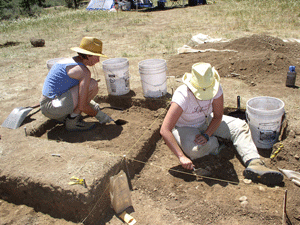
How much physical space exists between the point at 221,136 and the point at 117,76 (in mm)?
1911

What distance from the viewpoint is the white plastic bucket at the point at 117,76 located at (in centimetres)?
396

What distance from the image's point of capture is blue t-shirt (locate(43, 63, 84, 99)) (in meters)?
3.22

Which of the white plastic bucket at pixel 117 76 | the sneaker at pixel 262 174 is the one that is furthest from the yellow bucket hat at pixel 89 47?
the sneaker at pixel 262 174

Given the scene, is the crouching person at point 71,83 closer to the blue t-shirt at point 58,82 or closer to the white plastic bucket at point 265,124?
the blue t-shirt at point 58,82

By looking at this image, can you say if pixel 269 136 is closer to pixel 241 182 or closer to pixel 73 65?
pixel 241 182

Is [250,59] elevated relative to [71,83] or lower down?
lower down

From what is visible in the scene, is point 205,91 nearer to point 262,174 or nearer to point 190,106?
point 190,106

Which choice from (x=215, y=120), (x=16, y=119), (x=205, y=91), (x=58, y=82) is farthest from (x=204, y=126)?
(x=16, y=119)

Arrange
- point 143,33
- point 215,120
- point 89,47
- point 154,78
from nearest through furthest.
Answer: point 215,120 → point 89,47 → point 154,78 → point 143,33

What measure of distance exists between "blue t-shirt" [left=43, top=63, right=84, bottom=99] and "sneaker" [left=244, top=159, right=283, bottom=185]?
Result: 238 centimetres

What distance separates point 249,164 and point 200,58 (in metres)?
3.97

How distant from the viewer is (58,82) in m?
3.24

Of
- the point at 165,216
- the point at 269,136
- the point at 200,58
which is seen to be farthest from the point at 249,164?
the point at 200,58

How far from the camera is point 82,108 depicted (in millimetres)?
3324
